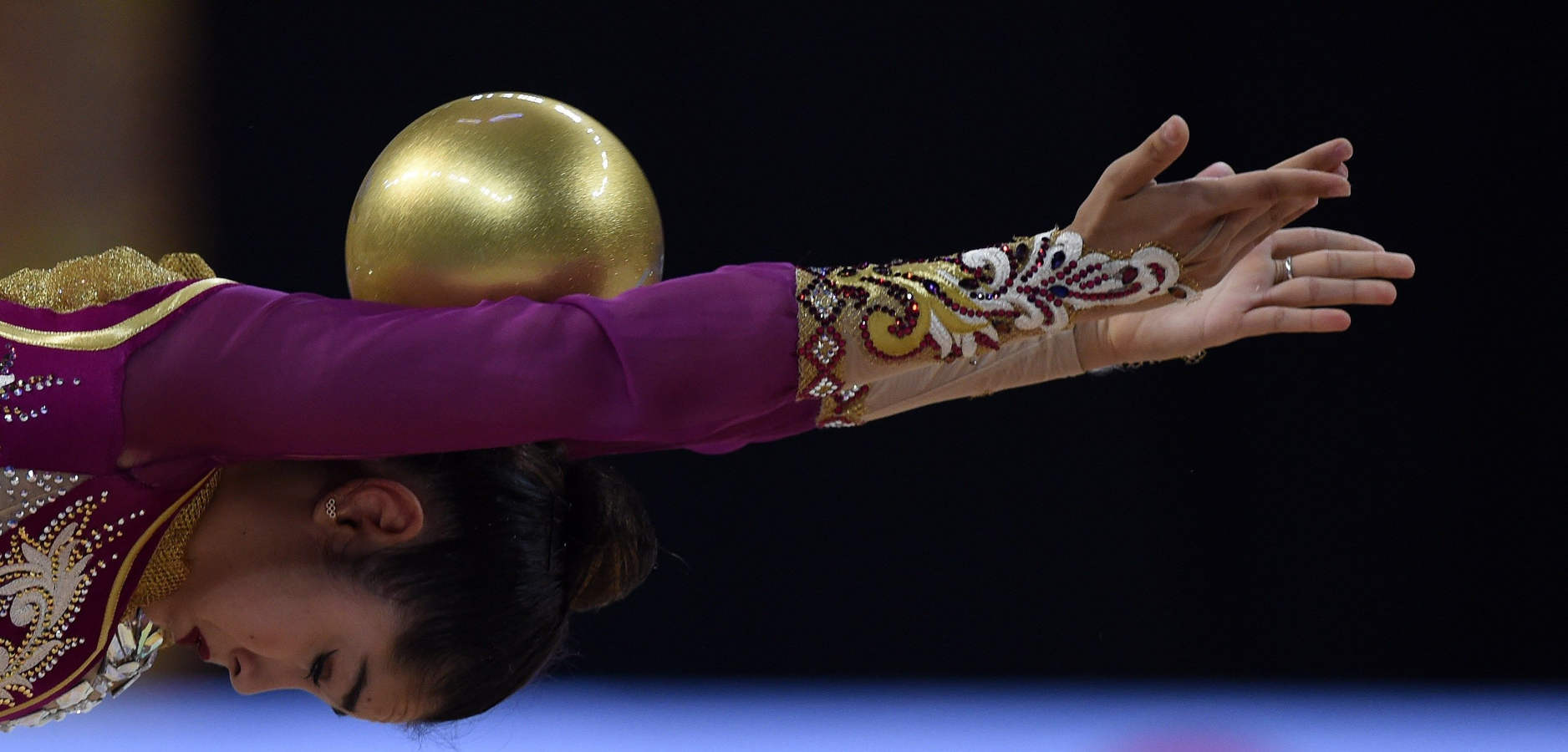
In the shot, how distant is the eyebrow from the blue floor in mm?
1401

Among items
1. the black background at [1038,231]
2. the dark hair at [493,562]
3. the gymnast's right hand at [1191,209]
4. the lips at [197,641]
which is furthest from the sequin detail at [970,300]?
the black background at [1038,231]

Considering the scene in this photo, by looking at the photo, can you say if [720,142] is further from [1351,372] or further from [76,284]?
[76,284]

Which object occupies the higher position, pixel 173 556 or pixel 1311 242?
pixel 1311 242

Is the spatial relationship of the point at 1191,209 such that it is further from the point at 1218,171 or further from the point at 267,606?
the point at 267,606

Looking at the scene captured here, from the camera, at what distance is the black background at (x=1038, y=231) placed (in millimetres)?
2572

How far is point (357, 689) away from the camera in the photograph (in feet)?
4.12

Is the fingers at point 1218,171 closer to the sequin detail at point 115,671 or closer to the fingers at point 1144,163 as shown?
the fingers at point 1144,163

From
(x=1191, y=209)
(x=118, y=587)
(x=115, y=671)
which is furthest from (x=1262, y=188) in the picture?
(x=115, y=671)

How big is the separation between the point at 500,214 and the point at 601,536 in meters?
0.37

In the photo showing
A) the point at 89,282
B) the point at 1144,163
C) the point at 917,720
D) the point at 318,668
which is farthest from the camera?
the point at 917,720

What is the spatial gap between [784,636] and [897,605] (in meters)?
0.23

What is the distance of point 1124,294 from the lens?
0.94 meters

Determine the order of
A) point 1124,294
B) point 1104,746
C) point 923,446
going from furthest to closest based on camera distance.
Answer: point 923,446 → point 1104,746 → point 1124,294

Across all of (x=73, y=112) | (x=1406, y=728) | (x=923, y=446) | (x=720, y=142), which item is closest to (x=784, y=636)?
(x=923, y=446)
